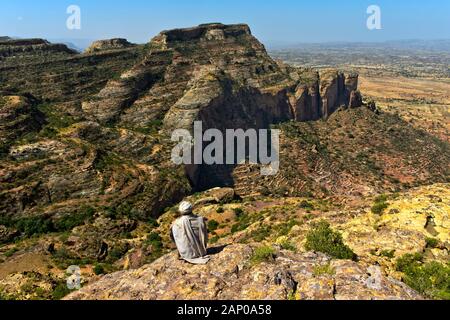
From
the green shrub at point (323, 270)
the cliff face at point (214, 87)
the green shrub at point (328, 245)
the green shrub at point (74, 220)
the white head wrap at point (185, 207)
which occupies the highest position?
the cliff face at point (214, 87)

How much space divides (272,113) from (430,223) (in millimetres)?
74177

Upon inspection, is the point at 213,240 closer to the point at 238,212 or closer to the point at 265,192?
the point at 238,212

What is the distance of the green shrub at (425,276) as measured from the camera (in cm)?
1509

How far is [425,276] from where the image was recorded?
1734 cm

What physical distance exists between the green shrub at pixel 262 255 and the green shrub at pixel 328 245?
457cm

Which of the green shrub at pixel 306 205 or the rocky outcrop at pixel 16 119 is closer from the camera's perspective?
the green shrub at pixel 306 205

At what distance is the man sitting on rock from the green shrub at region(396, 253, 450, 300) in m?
8.41

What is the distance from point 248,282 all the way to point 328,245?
732 centimetres

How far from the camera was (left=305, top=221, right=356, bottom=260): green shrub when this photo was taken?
19528mm

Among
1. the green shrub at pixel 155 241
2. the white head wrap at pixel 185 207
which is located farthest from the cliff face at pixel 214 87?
the white head wrap at pixel 185 207

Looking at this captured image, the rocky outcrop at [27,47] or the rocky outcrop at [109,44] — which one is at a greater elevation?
the rocky outcrop at [109,44]

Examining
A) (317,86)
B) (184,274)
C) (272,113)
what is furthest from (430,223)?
(317,86)

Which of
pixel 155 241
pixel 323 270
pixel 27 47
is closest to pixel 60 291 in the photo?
pixel 155 241

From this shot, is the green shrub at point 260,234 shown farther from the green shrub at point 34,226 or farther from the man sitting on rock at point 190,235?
the green shrub at point 34,226
